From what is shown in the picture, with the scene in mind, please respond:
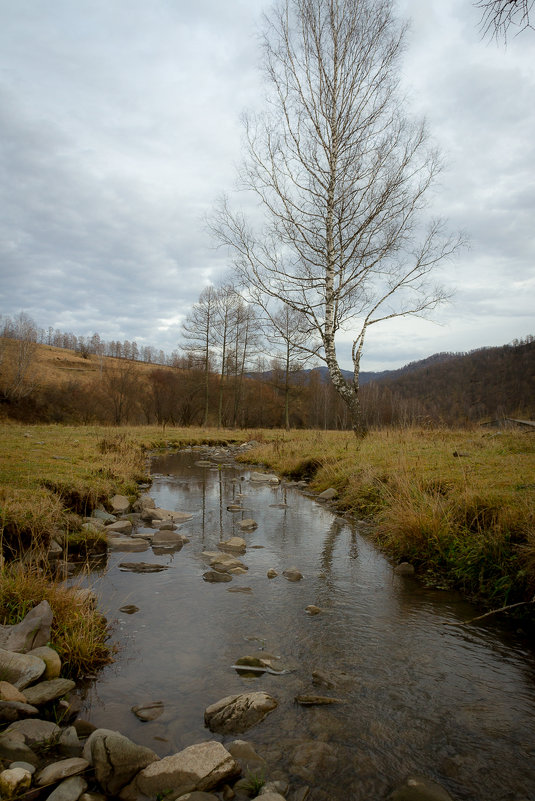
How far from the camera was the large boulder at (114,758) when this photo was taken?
2119 mm

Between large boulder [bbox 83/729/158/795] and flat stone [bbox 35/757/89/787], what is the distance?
5 centimetres

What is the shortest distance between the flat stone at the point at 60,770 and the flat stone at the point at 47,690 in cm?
52

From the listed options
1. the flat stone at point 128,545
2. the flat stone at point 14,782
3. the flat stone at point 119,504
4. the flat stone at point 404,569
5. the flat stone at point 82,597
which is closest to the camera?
the flat stone at point 14,782

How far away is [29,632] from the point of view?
302 centimetres

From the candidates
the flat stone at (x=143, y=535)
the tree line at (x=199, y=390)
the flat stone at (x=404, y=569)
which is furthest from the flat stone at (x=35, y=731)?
the tree line at (x=199, y=390)

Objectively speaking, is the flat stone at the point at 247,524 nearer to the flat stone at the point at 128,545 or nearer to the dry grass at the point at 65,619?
the flat stone at the point at 128,545

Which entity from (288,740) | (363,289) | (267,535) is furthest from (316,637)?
(363,289)

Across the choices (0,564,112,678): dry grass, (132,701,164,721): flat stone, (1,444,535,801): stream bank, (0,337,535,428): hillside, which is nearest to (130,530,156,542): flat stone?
(1,444,535,801): stream bank

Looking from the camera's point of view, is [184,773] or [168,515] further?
[168,515]

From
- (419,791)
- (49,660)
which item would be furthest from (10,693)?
(419,791)

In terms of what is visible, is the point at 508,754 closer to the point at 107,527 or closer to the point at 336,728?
the point at 336,728

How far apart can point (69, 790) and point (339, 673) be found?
1.84 metres

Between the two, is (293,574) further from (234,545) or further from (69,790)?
(69,790)

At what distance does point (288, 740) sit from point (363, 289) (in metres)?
12.5
